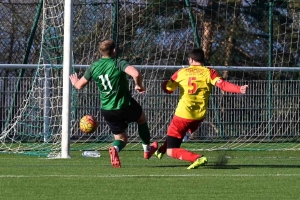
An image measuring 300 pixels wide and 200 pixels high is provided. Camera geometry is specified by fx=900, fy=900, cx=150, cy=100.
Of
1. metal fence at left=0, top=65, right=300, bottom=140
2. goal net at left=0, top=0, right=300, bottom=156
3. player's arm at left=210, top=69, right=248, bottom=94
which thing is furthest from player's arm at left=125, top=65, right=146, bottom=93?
metal fence at left=0, top=65, right=300, bottom=140

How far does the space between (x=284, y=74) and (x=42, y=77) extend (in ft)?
16.3

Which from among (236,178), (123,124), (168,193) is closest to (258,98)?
(123,124)

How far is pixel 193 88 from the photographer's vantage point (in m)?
11.2

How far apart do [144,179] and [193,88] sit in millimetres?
2172

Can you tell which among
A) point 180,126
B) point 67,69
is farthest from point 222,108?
point 180,126

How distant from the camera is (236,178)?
9.52m

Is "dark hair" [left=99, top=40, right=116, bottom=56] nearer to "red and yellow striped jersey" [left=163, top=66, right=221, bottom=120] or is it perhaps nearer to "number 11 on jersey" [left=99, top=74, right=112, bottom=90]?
"number 11 on jersey" [left=99, top=74, right=112, bottom=90]

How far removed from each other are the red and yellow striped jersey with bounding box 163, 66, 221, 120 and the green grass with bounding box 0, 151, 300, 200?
725mm

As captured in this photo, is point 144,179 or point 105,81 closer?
point 144,179

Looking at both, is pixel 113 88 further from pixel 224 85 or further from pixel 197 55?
pixel 224 85

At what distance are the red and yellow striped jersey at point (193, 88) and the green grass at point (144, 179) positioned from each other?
0.73 meters

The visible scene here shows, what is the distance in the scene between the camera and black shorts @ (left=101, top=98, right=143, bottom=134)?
1144 cm

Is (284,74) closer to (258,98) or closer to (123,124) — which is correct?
(258,98)

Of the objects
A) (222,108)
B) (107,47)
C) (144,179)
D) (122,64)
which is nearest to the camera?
(144,179)
